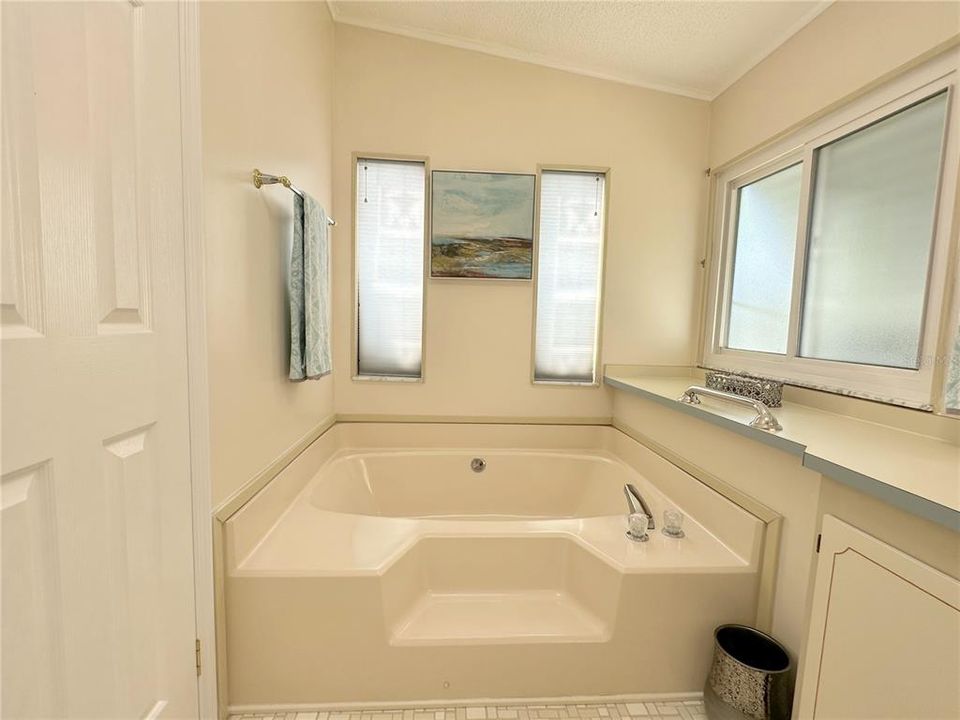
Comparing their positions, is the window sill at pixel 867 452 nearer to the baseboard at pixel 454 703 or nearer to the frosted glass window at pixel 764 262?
the frosted glass window at pixel 764 262

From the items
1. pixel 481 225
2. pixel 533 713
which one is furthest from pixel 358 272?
pixel 533 713

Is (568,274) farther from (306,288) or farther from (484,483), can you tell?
(306,288)

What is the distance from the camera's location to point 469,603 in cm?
144

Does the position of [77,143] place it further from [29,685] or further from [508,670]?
[508,670]

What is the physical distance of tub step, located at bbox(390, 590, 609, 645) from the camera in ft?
4.16

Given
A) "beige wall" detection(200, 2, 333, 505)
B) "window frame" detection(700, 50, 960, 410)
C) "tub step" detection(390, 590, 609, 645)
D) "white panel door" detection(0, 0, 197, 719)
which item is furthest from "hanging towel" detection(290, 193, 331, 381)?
"window frame" detection(700, 50, 960, 410)

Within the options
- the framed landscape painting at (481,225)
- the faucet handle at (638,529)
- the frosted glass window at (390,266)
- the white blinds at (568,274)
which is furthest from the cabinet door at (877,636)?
the frosted glass window at (390,266)

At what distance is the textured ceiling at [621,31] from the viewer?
5.63 feet

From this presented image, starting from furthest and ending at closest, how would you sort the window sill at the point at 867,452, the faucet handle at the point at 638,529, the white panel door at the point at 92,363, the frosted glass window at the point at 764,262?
1. the frosted glass window at the point at 764,262
2. the faucet handle at the point at 638,529
3. the window sill at the point at 867,452
4. the white panel door at the point at 92,363

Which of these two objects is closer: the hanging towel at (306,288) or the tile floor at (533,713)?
the tile floor at (533,713)

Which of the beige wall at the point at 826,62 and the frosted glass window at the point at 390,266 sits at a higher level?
the beige wall at the point at 826,62

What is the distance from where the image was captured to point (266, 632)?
121 cm

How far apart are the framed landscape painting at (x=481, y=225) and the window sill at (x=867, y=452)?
1.09m


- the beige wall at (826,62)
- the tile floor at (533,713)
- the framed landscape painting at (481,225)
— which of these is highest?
the beige wall at (826,62)
